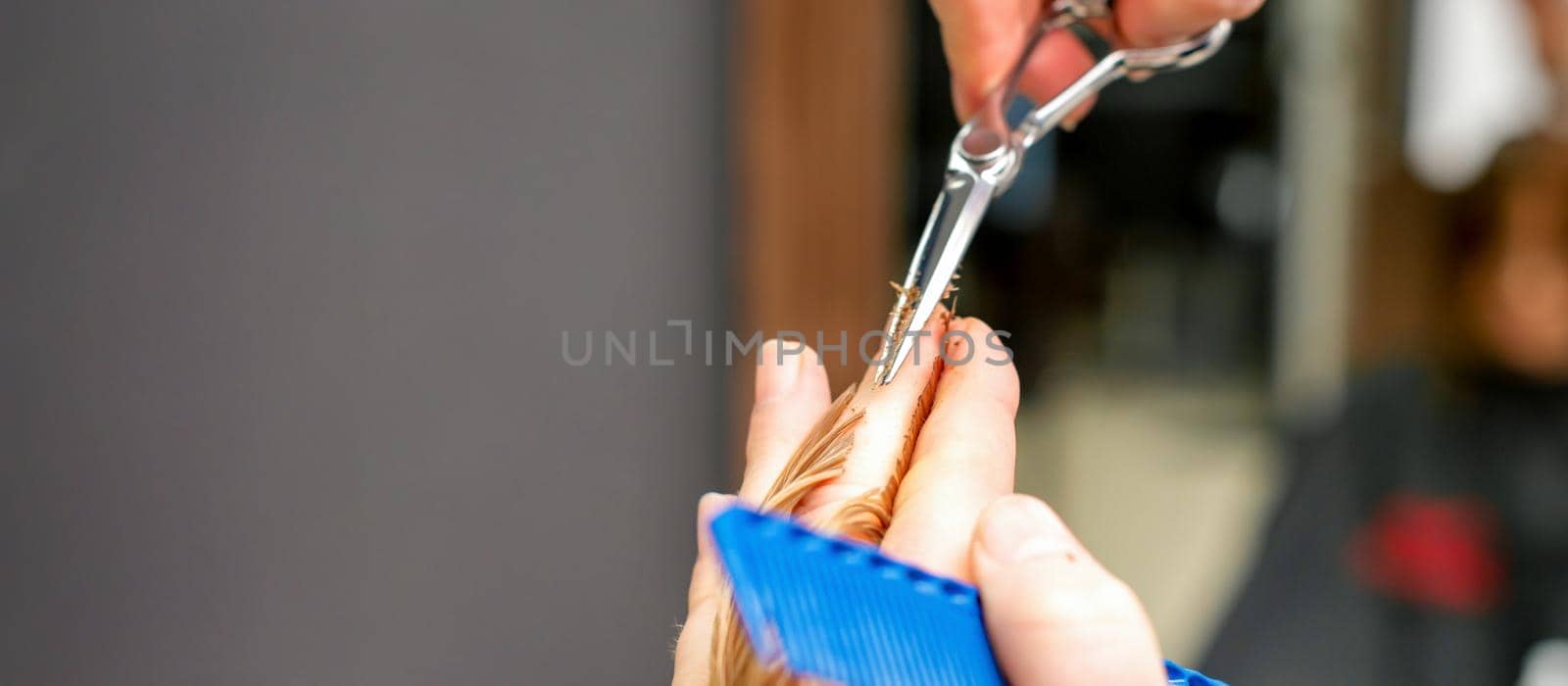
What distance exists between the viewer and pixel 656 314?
0.62 m

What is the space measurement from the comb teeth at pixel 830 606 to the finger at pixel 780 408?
7 cm

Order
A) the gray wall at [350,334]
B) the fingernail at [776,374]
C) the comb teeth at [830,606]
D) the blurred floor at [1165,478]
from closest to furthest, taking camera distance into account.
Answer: the comb teeth at [830,606] < the fingernail at [776,374] < the gray wall at [350,334] < the blurred floor at [1165,478]

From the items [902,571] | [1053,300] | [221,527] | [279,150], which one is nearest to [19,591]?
[221,527]

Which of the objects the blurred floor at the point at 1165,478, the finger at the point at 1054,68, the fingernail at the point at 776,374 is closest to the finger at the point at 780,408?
the fingernail at the point at 776,374

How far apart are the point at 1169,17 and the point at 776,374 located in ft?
0.45

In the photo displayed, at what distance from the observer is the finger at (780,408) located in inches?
9.4

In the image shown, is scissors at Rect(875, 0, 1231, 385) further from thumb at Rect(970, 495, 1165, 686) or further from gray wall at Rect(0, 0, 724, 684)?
gray wall at Rect(0, 0, 724, 684)

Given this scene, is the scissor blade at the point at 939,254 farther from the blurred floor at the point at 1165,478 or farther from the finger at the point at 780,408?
the blurred floor at the point at 1165,478

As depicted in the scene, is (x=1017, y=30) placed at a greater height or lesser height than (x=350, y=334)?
greater

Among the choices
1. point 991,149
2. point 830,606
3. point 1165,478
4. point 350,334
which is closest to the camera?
point 830,606

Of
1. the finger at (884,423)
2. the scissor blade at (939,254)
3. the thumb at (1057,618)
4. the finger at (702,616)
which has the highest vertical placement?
the scissor blade at (939,254)

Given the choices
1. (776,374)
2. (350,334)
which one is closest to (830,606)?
(776,374)

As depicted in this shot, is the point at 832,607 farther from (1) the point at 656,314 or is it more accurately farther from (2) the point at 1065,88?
(1) the point at 656,314

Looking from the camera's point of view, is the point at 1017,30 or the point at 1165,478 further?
the point at 1165,478
